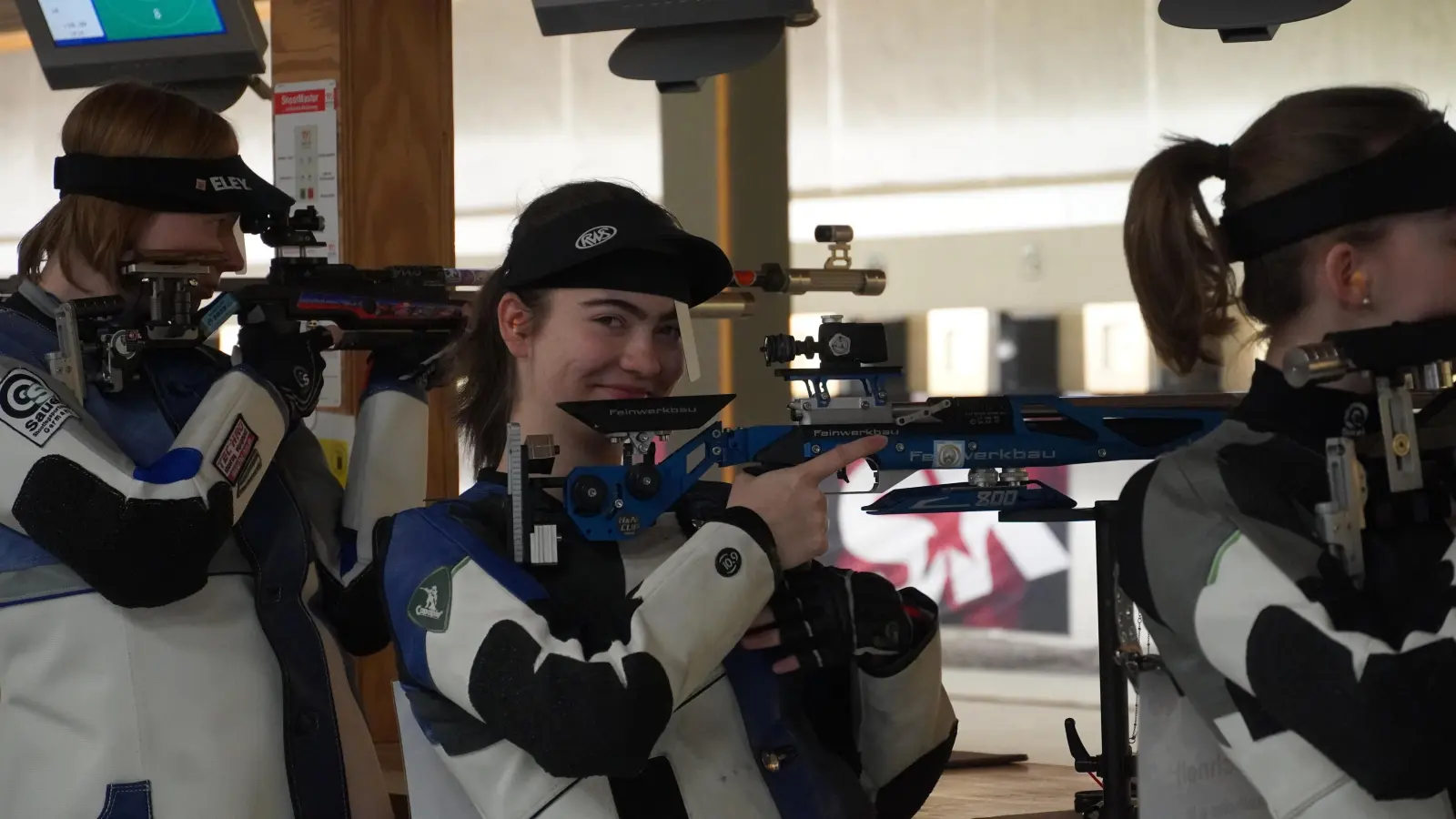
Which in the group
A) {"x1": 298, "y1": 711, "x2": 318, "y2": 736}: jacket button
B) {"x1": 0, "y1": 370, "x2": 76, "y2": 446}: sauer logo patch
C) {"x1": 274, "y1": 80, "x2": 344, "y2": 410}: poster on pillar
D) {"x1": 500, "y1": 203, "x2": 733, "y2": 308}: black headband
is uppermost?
{"x1": 274, "y1": 80, "x2": 344, "y2": 410}: poster on pillar

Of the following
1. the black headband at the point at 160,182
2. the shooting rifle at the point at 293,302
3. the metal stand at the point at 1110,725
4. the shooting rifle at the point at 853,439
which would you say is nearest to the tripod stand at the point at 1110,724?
the metal stand at the point at 1110,725

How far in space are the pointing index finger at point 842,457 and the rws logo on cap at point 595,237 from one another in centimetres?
29

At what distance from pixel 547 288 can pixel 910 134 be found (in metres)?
2.63

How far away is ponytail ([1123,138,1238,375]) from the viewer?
125 cm

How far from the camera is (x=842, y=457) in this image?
1.28 m

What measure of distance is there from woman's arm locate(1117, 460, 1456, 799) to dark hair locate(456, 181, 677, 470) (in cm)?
58

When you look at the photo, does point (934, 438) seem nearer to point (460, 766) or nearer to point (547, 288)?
point (547, 288)

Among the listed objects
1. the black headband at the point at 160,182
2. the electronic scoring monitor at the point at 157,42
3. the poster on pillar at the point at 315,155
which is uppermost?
the electronic scoring monitor at the point at 157,42

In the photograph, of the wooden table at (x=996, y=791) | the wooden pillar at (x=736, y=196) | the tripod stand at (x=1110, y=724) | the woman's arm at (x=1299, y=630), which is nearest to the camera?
the woman's arm at (x=1299, y=630)

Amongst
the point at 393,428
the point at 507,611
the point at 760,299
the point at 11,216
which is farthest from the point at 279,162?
the point at 11,216

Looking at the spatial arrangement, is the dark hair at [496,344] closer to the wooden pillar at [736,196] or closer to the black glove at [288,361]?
the black glove at [288,361]

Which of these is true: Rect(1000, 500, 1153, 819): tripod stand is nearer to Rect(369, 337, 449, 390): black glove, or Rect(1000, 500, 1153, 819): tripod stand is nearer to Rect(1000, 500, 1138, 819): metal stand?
Rect(1000, 500, 1138, 819): metal stand

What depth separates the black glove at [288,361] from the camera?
177 cm

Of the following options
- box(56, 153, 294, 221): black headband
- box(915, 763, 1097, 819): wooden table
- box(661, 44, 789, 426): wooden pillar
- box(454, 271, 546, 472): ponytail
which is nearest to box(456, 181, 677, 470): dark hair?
box(454, 271, 546, 472): ponytail
